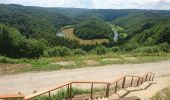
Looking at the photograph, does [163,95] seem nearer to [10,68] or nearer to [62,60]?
[10,68]

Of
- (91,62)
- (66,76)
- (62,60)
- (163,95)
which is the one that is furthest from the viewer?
(91,62)

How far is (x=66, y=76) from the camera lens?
2186 centimetres

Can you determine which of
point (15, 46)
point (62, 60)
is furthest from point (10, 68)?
point (15, 46)

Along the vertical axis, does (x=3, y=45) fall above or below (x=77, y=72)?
below

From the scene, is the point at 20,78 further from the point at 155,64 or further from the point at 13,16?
the point at 13,16

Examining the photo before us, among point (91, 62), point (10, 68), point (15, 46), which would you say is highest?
point (10, 68)

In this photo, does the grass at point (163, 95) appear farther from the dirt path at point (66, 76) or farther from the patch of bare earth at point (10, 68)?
the patch of bare earth at point (10, 68)

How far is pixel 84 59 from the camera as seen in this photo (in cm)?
2791

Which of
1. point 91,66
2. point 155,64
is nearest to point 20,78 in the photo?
point 91,66

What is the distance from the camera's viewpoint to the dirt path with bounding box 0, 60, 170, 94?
18.7m

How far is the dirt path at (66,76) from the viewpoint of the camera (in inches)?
737

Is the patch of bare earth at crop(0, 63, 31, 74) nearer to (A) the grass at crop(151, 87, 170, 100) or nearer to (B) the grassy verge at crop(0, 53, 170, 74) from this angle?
(B) the grassy verge at crop(0, 53, 170, 74)

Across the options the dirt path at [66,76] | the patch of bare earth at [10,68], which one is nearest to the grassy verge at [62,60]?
the patch of bare earth at [10,68]

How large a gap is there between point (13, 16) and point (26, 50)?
399ft
